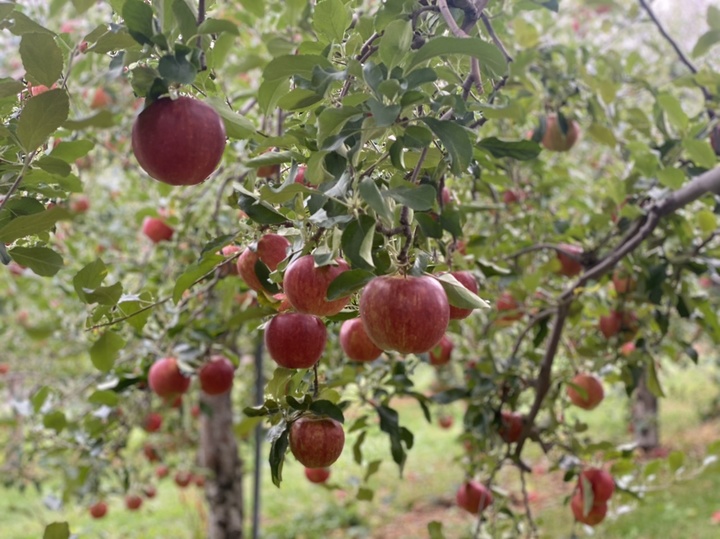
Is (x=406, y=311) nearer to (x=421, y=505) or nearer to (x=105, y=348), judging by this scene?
(x=105, y=348)

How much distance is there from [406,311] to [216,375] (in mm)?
1021

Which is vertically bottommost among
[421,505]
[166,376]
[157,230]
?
[421,505]

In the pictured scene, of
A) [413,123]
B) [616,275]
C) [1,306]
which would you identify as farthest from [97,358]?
[1,306]

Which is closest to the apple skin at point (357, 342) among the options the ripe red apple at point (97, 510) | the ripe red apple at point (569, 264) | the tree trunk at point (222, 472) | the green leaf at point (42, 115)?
the green leaf at point (42, 115)

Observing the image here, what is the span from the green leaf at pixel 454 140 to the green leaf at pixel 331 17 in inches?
8.8

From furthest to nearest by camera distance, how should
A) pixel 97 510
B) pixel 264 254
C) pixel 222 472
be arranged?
pixel 97 510 → pixel 222 472 → pixel 264 254

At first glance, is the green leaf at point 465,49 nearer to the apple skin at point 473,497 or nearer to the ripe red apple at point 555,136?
the ripe red apple at point 555,136

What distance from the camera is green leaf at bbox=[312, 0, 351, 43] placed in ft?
2.60

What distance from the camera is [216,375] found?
160 centimetres

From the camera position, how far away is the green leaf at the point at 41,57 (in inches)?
26.0

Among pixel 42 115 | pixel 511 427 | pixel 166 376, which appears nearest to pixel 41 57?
pixel 42 115

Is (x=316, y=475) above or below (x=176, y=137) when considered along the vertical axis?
below

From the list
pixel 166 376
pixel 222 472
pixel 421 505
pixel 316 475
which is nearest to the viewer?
pixel 166 376

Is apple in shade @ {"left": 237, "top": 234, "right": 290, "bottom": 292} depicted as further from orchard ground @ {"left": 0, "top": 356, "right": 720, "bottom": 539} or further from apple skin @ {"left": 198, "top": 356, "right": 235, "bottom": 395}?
orchard ground @ {"left": 0, "top": 356, "right": 720, "bottom": 539}
